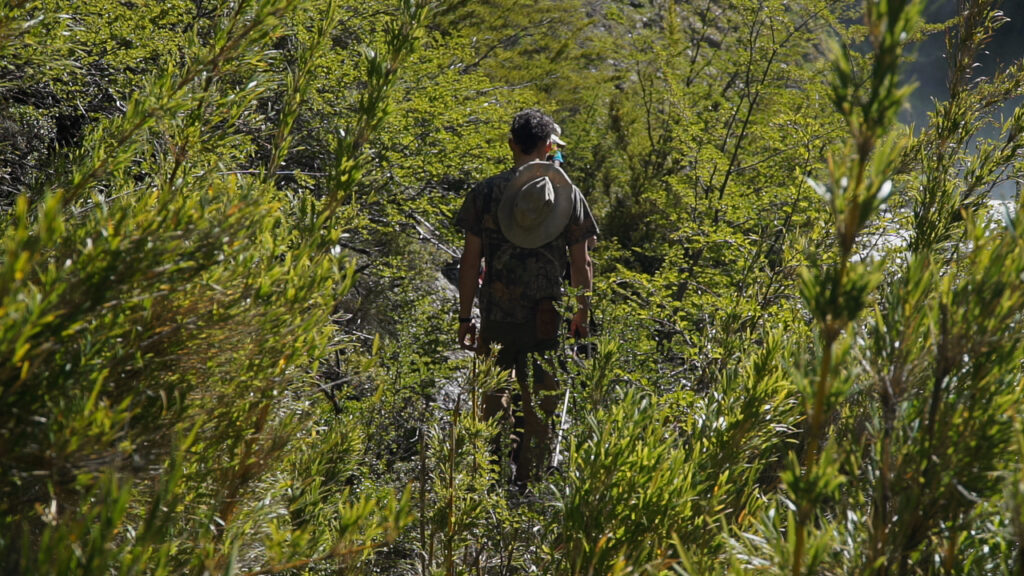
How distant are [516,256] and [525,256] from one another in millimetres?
46

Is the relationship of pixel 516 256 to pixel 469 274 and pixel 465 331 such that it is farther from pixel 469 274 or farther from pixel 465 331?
pixel 465 331

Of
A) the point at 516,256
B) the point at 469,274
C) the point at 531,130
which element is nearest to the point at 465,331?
the point at 469,274

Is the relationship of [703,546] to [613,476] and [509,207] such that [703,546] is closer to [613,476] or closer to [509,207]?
[613,476]

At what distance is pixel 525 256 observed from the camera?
13.0 ft

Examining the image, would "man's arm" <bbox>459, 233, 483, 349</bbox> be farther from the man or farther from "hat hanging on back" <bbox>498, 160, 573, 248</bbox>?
"hat hanging on back" <bbox>498, 160, 573, 248</bbox>

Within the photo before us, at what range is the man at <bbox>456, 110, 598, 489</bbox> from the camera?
3.84 metres

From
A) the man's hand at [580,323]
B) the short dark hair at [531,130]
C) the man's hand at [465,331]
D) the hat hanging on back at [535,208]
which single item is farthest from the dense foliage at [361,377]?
the short dark hair at [531,130]

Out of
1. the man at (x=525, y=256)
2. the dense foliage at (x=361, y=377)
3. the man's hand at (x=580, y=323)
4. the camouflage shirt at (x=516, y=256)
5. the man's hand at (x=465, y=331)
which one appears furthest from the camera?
the man's hand at (x=465, y=331)

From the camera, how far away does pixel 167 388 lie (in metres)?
1.04

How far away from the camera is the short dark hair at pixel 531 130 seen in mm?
3969

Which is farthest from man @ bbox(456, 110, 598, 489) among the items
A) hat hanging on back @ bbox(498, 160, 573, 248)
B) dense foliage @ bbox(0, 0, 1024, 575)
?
dense foliage @ bbox(0, 0, 1024, 575)

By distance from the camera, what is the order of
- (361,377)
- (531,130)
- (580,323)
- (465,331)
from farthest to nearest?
(465,331) → (531,130) → (580,323) → (361,377)

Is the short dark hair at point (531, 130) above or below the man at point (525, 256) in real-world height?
above

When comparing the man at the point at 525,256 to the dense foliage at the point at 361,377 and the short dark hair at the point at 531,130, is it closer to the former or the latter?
the short dark hair at the point at 531,130
